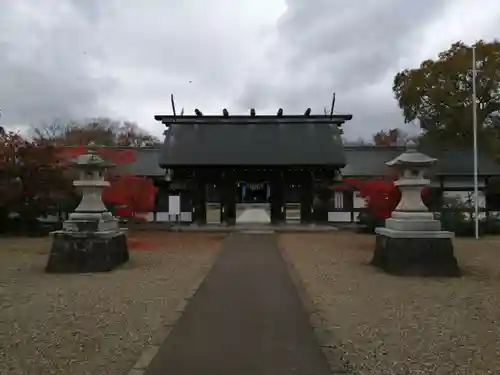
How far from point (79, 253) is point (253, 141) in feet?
60.5

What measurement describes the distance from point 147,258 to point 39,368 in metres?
10.5

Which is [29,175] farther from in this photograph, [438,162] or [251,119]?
[438,162]

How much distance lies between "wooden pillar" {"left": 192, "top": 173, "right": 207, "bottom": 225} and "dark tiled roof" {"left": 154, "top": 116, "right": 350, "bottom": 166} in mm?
1473

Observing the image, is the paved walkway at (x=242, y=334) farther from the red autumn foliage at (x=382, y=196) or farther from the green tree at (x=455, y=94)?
the green tree at (x=455, y=94)

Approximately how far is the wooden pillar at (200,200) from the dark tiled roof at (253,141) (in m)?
1.47

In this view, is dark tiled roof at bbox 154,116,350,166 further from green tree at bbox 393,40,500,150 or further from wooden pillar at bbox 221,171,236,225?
green tree at bbox 393,40,500,150

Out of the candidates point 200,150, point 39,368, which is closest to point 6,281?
point 39,368

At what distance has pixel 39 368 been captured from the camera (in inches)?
213

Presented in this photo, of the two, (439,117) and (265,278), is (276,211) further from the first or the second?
(265,278)

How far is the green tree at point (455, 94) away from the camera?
115ft

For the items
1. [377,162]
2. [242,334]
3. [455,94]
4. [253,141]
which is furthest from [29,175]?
[455,94]

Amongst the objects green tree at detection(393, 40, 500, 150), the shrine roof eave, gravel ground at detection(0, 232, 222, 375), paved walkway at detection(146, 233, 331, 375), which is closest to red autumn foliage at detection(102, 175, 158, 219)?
gravel ground at detection(0, 232, 222, 375)

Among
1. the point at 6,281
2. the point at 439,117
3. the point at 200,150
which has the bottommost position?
the point at 6,281

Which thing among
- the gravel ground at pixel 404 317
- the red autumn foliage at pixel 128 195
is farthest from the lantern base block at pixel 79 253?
the red autumn foliage at pixel 128 195
